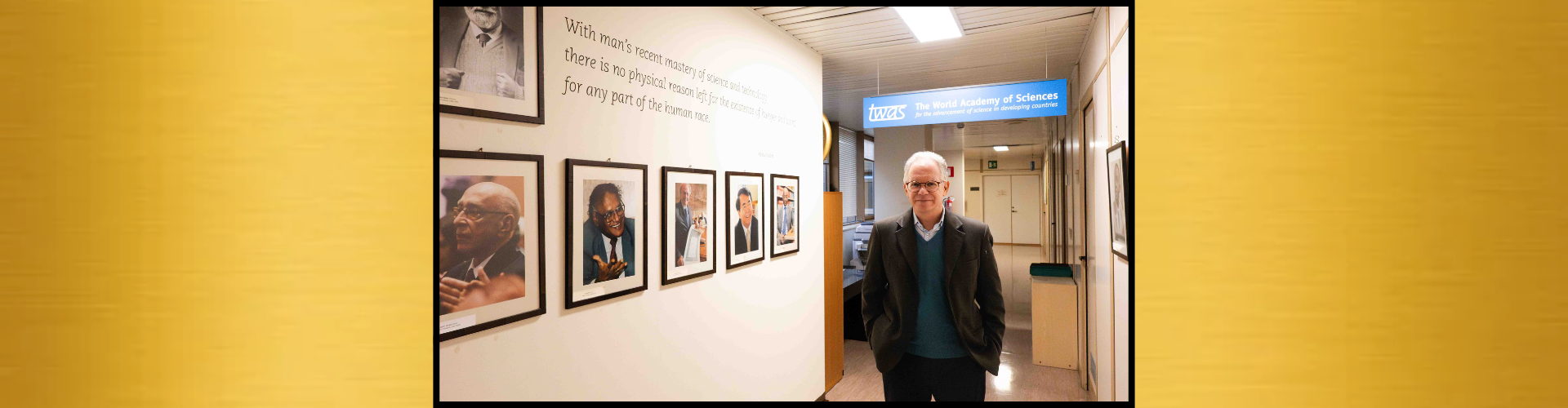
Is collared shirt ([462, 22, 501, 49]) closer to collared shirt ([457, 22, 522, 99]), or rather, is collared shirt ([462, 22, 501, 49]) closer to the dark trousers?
collared shirt ([457, 22, 522, 99])

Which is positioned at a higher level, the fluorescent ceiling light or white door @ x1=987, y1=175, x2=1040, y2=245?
the fluorescent ceiling light

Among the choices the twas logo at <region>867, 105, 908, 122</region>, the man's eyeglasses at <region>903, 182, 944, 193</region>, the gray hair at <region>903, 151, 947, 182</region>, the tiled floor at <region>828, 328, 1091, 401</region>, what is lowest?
the tiled floor at <region>828, 328, 1091, 401</region>

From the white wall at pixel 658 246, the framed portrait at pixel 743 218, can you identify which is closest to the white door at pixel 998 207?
the white wall at pixel 658 246

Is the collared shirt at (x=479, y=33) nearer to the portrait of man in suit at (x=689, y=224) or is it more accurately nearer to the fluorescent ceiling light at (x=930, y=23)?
the portrait of man in suit at (x=689, y=224)

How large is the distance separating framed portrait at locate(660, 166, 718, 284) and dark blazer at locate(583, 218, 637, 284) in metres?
0.11

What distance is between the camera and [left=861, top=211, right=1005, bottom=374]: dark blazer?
4.12ft

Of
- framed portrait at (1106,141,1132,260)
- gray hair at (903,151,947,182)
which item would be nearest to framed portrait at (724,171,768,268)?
gray hair at (903,151,947,182)

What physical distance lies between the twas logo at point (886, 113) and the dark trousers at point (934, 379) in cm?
67

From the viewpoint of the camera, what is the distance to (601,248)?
4.93ft

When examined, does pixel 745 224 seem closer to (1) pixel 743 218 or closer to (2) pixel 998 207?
(1) pixel 743 218

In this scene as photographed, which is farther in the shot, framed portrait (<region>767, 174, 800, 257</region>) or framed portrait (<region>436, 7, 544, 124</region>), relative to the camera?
framed portrait (<region>767, 174, 800, 257</region>)
